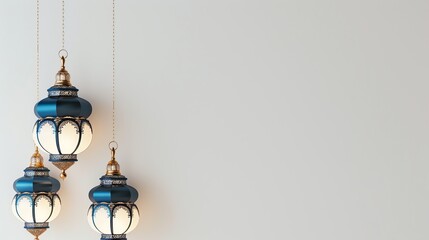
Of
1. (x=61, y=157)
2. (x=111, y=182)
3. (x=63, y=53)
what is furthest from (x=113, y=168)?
(x=63, y=53)

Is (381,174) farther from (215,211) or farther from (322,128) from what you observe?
(215,211)

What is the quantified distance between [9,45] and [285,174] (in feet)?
3.01

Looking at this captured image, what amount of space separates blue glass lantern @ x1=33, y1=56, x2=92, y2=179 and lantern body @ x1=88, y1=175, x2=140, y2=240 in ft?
0.40

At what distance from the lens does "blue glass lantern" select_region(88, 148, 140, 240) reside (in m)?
2.26

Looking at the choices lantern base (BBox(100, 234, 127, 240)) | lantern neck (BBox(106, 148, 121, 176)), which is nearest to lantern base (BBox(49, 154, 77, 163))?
lantern neck (BBox(106, 148, 121, 176))

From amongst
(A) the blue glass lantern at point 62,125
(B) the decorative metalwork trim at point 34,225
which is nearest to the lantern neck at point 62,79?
(A) the blue glass lantern at point 62,125

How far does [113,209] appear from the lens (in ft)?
7.41

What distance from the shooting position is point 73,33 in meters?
2.41

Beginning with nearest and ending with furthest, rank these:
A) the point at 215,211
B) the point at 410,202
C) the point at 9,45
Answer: the point at 410,202, the point at 215,211, the point at 9,45

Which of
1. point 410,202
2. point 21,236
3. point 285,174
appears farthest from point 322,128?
point 21,236

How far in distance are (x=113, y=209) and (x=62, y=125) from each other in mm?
272

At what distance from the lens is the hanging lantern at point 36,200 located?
2.31 m

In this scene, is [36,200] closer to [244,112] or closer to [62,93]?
[62,93]

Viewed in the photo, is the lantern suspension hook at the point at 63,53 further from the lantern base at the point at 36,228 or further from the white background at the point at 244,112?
the lantern base at the point at 36,228
